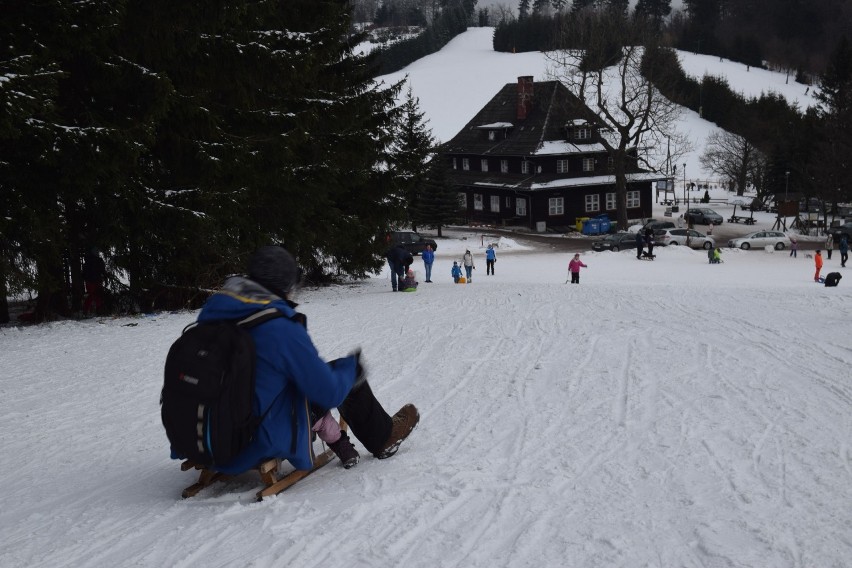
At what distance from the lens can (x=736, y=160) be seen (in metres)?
85.4

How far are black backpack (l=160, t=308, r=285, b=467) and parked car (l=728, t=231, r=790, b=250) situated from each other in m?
45.4

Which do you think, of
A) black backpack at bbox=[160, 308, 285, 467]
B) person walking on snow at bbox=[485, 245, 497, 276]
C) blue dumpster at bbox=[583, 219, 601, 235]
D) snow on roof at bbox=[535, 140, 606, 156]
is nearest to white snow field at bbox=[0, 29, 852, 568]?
black backpack at bbox=[160, 308, 285, 467]

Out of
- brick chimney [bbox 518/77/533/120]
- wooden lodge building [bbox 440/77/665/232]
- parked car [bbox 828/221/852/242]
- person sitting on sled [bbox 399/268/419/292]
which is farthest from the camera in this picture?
brick chimney [bbox 518/77/533/120]

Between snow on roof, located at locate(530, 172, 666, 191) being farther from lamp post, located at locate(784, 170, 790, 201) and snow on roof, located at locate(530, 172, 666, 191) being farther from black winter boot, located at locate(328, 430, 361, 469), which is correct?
black winter boot, located at locate(328, 430, 361, 469)

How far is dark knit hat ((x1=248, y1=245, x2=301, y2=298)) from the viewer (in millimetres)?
4699

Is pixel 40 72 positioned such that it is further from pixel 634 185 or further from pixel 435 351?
pixel 634 185

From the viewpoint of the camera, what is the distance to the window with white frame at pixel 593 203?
60094 mm

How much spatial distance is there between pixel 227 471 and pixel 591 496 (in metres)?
2.28

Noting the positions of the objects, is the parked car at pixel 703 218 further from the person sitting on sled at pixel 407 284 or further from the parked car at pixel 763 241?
the person sitting on sled at pixel 407 284

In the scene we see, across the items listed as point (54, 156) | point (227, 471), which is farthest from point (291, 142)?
point (227, 471)

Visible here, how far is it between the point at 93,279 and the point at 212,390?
13512 millimetres

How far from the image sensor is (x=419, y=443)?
611cm

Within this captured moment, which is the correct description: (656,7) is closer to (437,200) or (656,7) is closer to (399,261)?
(437,200)

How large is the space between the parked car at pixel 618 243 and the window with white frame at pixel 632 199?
17.8m
